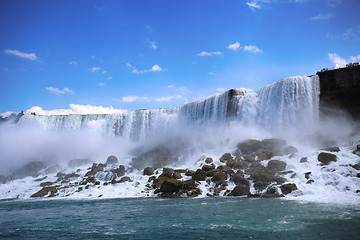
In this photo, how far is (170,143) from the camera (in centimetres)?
3631

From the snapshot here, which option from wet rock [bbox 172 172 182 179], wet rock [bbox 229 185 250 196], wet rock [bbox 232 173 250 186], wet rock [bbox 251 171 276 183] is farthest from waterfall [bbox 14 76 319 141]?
wet rock [bbox 229 185 250 196]

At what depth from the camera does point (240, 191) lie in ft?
52.3

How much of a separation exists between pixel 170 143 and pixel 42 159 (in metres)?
20.3

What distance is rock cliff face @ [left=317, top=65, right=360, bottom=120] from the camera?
24203 millimetres

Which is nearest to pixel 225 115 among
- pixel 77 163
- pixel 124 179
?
pixel 124 179

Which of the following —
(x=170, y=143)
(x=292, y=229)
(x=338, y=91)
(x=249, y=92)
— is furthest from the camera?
(x=170, y=143)

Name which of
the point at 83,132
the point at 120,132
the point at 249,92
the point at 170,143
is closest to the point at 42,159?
the point at 83,132

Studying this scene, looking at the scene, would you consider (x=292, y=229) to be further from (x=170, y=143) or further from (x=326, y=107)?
(x=170, y=143)

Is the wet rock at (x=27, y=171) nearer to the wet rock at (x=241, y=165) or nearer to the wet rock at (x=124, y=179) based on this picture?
the wet rock at (x=124, y=179)

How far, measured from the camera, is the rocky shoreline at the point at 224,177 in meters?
16.0

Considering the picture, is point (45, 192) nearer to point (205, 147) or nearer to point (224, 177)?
point (224, 177)

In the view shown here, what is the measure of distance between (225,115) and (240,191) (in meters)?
17.1

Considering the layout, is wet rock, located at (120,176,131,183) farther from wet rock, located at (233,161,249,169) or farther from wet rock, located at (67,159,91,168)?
wet rock, located at (67,159,91,168)

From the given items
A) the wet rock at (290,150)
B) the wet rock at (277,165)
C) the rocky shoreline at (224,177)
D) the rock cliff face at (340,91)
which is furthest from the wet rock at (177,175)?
the rock cliff face at (340,91)
